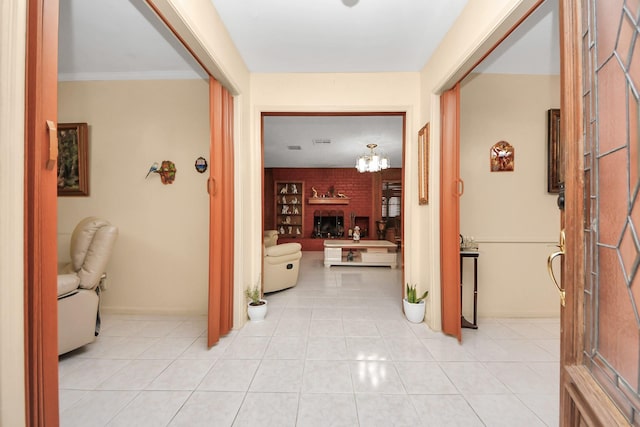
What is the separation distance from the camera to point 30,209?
2.88 feet

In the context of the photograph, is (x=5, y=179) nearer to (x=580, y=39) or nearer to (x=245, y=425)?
(x=245, y=425)

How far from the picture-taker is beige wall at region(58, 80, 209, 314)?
3113mm

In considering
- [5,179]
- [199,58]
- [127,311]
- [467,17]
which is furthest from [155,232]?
[467,17]

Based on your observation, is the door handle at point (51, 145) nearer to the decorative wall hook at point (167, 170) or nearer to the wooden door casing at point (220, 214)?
the wooden door casing at point (220, 214)

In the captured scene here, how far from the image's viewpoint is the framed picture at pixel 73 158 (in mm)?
3066

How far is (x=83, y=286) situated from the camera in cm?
226

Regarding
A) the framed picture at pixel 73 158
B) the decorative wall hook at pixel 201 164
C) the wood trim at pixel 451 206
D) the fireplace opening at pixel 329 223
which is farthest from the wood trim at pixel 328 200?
the wood trim at pixel 451 206

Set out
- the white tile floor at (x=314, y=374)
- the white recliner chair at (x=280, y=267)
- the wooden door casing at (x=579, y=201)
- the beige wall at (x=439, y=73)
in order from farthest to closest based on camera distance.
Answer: the white recliner chair at (x=280, y=267)
the beige wall at (x=439, y=73)
the white tile floor at (x=314, y=374)
the wooden door casing at (x=579, y=201)

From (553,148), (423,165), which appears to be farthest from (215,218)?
(553,148)

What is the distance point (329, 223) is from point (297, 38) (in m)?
6.60

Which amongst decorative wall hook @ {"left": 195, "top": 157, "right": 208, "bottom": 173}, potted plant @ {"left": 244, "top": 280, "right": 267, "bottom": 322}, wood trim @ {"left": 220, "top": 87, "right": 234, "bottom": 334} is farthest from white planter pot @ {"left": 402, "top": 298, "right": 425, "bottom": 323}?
decorative wall hook @ {"left": 195, "top": 157, "right": 208, "bottom": 173}

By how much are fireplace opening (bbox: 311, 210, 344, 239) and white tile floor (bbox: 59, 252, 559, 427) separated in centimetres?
566

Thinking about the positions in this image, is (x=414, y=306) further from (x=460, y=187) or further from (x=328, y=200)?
(x=328, y=200)

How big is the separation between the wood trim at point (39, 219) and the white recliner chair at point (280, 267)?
282 cm
